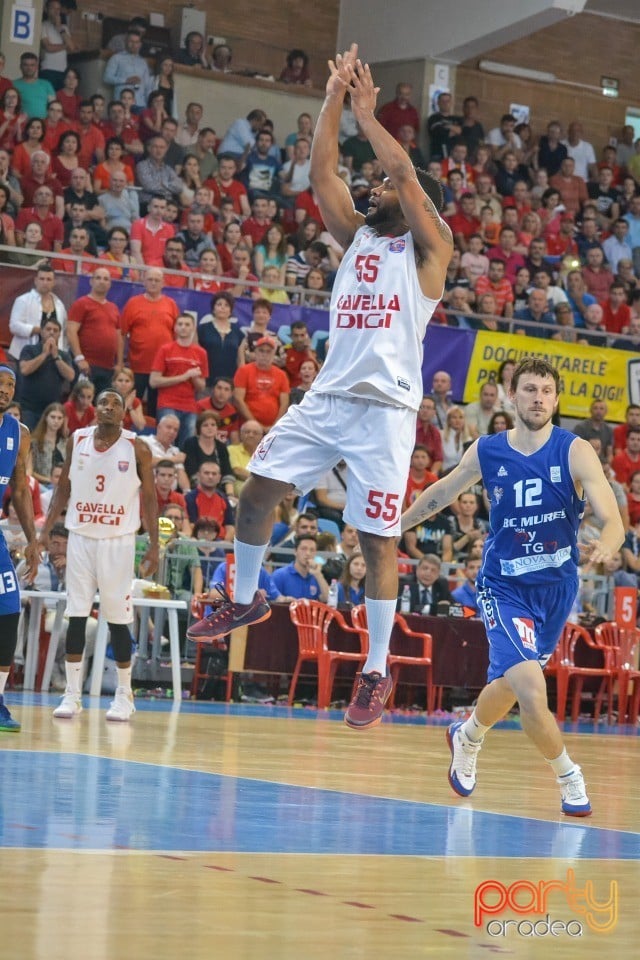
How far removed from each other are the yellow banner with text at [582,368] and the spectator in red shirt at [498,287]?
37.1 inches

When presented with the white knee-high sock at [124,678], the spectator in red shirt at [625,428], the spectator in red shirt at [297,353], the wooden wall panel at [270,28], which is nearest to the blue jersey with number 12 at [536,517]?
the white knee-high sock at [124,678]

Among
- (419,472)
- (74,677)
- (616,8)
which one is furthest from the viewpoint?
(616,8)

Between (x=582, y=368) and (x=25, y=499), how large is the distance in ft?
40.0

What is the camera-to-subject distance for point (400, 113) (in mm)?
23844

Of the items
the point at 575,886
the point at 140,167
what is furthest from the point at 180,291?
the point at 575,886

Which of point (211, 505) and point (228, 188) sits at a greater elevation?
point (228, 188)

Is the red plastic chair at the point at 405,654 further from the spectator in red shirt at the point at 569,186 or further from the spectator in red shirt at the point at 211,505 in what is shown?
the spectator in red shirt at the point at 569,186

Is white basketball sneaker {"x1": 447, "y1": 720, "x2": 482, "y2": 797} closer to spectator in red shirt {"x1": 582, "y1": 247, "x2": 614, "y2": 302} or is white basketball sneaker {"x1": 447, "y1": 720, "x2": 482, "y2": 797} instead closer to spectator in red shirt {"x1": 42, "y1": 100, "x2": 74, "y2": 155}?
spectator in red shirt {"x1": 42, "y1": 100, "x2": 74, "y2": 155}

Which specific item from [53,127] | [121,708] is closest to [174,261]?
[53,127]

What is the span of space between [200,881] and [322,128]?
343 centimetres

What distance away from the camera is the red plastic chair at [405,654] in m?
15.5

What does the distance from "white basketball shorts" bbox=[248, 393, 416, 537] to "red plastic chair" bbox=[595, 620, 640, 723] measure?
1059cm

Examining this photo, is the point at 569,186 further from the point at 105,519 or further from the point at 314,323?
the point at 105,519

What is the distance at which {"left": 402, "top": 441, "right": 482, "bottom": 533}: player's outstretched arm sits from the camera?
743 centimetres
